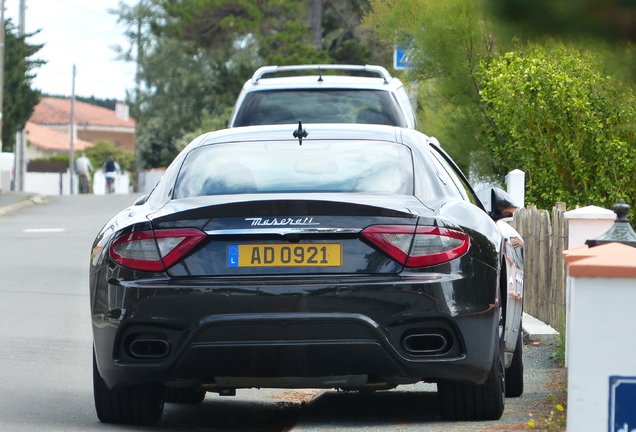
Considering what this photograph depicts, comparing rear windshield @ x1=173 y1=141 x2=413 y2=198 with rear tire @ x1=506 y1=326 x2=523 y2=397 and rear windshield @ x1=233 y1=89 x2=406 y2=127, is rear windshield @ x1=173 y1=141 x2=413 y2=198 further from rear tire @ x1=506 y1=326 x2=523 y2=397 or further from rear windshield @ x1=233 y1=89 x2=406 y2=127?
rear windshield @ x1=233 y1=89 x2=406 y2=127

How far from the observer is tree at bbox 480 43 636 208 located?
15562 mm

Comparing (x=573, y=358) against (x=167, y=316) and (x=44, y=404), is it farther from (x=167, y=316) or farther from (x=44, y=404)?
(x=44, y=404)

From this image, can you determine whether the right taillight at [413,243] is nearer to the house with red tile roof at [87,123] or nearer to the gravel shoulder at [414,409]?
the gravel shoulder at [414,409]

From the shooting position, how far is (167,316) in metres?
6.04

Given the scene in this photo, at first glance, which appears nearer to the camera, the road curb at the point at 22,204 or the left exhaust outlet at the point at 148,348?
the left exhaust outlet at the point at 148,348

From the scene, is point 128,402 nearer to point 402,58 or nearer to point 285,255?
point 285,255

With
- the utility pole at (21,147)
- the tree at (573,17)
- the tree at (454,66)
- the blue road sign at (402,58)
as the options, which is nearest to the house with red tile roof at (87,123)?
the utility pole at (21,147)

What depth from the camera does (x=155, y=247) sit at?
6.11 meters

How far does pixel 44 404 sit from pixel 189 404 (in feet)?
2.86

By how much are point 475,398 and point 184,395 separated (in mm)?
2037

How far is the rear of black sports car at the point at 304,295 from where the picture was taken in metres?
5.97

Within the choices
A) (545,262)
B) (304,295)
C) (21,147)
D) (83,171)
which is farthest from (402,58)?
(83,171)

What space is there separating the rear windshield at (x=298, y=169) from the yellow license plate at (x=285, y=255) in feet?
1.78

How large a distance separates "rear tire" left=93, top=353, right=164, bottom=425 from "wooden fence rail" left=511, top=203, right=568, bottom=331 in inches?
186
